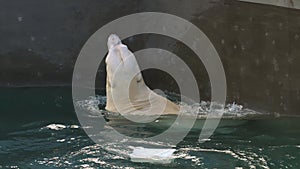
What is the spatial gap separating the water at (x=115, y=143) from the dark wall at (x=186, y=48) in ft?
1.12

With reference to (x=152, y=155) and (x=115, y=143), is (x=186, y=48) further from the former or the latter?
(x=152, y=155)

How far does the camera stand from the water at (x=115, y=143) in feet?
14.3

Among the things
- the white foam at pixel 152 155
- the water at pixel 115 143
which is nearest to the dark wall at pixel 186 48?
the water at pixel 115 143

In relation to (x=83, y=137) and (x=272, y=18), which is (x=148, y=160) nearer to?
(x=83, y=137)

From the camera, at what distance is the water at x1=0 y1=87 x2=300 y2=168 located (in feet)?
14.3

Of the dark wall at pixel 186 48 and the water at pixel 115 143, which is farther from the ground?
the dark wall at pixel 186 48

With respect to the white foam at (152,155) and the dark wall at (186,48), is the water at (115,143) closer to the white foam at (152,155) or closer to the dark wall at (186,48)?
the white foam at (152,155)

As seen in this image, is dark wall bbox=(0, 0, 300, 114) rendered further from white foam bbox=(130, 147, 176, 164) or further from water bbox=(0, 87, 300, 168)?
white foam bbox=(130, 147, 176, 164)

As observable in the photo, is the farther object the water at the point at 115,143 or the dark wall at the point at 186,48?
the dark wall at the point at 186,48

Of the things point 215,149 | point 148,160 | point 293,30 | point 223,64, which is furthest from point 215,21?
point 148,160

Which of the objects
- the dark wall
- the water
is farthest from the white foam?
the dark wall

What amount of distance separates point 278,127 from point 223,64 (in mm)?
1198

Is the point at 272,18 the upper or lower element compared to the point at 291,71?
upper

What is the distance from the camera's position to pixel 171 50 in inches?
271
